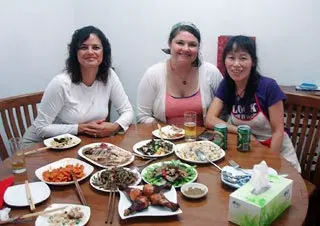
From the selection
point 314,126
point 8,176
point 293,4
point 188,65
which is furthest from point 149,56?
point 8,176

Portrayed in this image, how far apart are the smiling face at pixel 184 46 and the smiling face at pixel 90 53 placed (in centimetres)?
55

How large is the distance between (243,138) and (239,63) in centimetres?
56

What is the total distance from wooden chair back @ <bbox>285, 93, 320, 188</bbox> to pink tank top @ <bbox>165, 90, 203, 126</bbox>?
62 centimetres

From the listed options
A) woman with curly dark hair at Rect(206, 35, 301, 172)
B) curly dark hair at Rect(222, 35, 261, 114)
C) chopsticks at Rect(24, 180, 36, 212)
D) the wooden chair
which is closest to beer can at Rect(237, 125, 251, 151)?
woman with curly dark hair at Rect(206, 35, 301, 172)

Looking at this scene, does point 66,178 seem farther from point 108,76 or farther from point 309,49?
point 309,49

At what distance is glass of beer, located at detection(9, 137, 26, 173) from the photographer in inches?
57.0

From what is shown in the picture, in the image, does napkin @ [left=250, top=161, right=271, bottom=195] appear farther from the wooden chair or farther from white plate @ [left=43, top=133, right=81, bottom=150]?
the wooden chair

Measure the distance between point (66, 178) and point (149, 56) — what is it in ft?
6.88

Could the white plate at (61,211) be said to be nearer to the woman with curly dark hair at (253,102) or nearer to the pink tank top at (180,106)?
the woman with curly dark hair at (253,102)

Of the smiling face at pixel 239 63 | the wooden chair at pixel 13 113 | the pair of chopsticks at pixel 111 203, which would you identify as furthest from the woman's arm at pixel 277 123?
the wooden chair at pixel 13 113

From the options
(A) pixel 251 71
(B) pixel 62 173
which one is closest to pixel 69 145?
(B) pixel 62 173

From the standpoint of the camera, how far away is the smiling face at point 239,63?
195 centimetres

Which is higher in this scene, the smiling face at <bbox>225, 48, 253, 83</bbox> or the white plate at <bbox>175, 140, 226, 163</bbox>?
the smiling face at <bbox>225, 48, 253, 83</bbox>

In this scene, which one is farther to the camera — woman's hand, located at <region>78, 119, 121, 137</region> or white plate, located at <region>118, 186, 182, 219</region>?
woman's hand, located at <region>78, 119, 121, 137</region>
